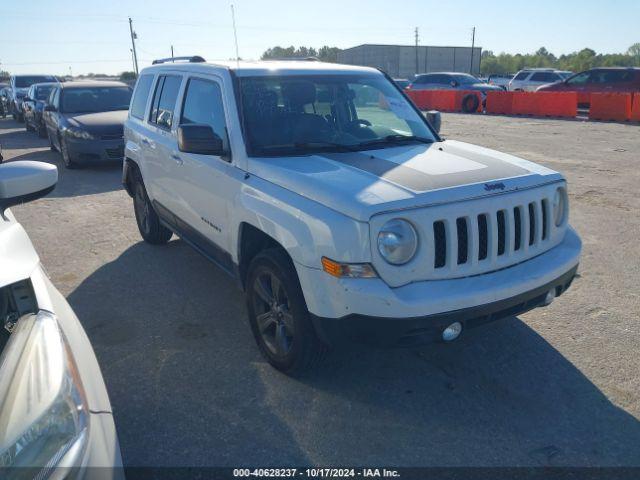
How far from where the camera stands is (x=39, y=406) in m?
1.50

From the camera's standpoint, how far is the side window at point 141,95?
5520mm

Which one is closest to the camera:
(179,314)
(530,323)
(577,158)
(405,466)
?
(405,466)

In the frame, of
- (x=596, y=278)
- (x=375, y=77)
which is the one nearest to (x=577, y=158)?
(x=596, y=278)

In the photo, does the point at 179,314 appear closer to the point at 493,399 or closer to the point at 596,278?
the point at 493,399

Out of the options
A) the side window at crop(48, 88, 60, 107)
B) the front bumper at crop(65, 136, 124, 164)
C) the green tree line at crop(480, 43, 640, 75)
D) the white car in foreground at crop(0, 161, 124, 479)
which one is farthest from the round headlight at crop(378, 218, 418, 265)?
the green tree line at crop(480, 43, 640, 75)

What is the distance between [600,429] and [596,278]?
2341 millimetres

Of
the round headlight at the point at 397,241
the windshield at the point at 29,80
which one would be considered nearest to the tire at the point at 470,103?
the windshield at the point at 29,80

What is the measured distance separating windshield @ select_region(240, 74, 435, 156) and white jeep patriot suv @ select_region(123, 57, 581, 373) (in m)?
0.01

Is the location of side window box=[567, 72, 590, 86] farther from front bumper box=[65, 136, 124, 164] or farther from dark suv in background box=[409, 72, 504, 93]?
front bumper box=[65, 136, 124, 164]

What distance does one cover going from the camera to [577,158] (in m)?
10.8

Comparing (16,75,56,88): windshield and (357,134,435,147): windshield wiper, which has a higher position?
(16,75,56,88): windshield

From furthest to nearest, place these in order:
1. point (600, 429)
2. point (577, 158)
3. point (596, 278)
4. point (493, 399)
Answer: point (577, 158) < point (596, 278) < point (493, 399) < point (600, 429)

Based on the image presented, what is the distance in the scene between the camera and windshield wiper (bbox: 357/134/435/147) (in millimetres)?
3834

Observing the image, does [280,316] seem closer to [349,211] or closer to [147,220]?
[349,211]
